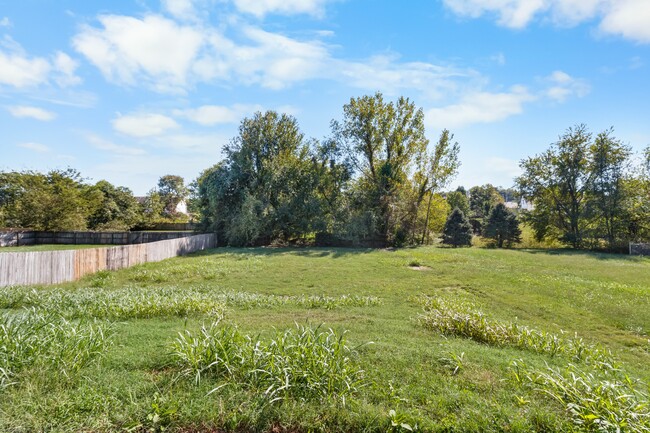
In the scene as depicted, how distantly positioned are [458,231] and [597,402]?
84.6ft

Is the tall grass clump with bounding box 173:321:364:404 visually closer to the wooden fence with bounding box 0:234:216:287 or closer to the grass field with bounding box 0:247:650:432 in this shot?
the grass field with bounding box 0:247:650:432

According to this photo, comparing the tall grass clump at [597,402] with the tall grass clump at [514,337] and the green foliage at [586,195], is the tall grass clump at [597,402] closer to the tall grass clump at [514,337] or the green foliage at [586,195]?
the tall grass clump at [514,337]

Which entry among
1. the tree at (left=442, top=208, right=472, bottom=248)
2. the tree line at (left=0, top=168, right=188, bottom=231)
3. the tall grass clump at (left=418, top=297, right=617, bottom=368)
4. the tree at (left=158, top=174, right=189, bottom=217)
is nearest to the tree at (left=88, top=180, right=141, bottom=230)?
the tree line at (left=0, top=168, right=188, bottom=231)

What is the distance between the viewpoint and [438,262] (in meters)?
15.7

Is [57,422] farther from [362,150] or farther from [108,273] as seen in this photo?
[362,150]

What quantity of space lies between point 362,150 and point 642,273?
18252mm

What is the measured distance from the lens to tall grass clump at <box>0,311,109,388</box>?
329 centimetres

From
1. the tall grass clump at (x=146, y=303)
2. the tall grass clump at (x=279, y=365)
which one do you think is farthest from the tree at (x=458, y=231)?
the tall grass clump at (x=279, y=365)

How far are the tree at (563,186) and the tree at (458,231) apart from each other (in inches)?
262

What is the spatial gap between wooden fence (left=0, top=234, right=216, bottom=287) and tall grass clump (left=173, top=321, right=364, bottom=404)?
9433 mm

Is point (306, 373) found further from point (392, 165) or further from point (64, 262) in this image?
point (392, 165)

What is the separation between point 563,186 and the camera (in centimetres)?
2722

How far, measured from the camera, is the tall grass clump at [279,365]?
3137 mm

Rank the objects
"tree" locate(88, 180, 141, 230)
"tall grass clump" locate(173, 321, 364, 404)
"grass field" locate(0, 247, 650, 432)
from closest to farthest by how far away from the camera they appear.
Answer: "grass field" locate(0, 247, 650, 432) → "tall grass clump" locate(173, 321, 364, 404) → "tree" locate(88, 180, 141, 230)
